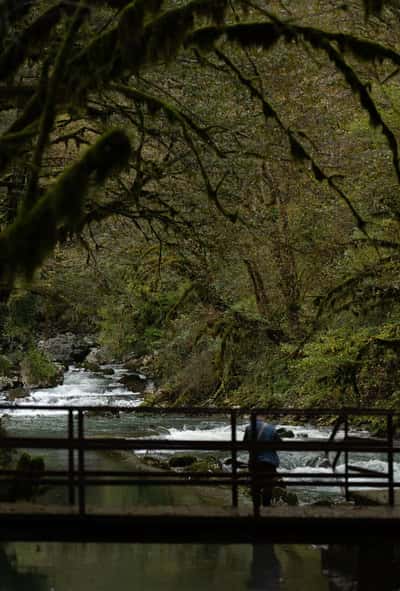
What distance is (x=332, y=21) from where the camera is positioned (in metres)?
15.9

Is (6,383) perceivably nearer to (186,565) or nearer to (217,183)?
(217,183)

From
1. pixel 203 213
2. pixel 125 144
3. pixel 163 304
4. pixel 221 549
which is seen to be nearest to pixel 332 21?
pixel 203 213

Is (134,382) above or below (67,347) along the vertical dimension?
below

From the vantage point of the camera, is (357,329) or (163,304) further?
(163,304)

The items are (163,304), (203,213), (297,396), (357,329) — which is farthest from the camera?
(163,304)

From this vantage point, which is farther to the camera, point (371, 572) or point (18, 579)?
point (18, 579)

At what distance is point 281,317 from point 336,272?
251 inches

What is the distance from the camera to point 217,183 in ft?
52.5

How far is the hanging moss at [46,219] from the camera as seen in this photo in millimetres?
6473

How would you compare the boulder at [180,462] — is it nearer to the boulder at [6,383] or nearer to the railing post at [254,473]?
the railing post at [254,473]

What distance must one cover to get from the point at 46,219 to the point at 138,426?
74.1 feet

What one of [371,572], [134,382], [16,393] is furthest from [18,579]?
[134,382]

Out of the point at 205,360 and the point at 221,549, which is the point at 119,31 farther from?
the point at 205,360

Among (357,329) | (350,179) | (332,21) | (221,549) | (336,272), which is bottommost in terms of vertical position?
(221,549)
